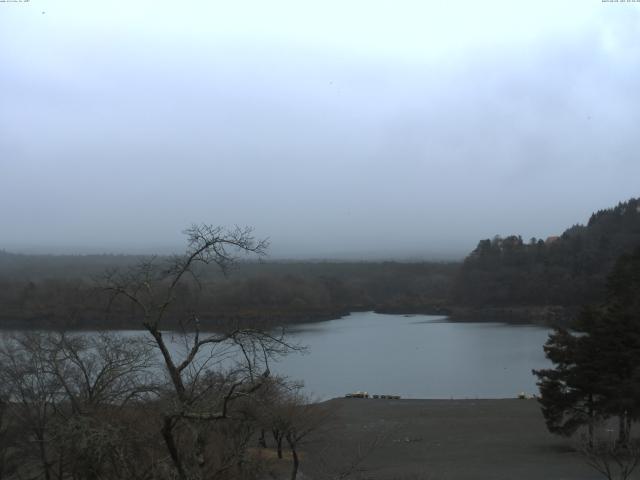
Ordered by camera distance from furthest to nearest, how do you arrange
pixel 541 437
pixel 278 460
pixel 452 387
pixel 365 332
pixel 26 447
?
pixel 365 332 → pixel 452 387 → pixel 541 437 → pixel 278 460 → pixel 26 447

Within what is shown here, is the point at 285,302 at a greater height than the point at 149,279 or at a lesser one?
lesser

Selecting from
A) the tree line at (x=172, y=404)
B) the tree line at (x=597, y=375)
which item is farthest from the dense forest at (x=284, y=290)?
the tree line at (x=172, y=404)

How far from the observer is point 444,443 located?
12.9m

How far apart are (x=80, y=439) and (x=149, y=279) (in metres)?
0.87

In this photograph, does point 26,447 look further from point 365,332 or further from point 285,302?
point 285,302

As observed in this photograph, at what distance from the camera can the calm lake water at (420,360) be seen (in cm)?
2161

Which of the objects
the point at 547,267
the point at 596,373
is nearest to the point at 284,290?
the point at 547,267

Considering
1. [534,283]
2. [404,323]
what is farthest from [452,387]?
[534,283]

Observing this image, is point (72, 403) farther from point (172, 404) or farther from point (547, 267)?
point (547, 267)

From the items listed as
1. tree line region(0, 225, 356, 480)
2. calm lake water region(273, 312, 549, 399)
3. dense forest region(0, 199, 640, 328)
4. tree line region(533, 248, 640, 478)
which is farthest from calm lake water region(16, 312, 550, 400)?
tree line region(0, 225, 356, 480)

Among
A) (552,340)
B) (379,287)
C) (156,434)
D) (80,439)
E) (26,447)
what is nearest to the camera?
(80,439)

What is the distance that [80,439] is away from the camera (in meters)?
3.34

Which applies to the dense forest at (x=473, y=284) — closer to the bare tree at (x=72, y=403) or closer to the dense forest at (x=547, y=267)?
the dense forest at (x=547, y=267)

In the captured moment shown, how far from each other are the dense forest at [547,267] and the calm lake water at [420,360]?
23.4ft
